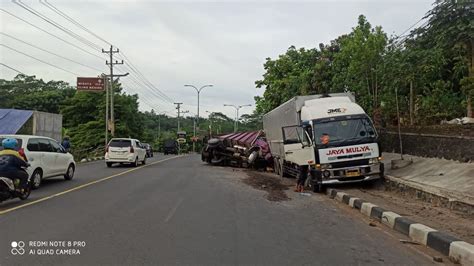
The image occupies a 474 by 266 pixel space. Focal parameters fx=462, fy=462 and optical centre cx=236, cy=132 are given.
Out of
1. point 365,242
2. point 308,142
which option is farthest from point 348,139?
point 365,242

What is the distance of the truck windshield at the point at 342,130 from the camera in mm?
14422

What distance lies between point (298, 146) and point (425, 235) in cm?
914

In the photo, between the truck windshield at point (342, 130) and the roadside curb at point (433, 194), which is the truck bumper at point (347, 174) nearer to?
the roadside curb at point (433, 194)

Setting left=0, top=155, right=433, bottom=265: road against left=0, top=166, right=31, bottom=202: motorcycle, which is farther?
left=0, top=166, right=31, bottom=202: motorcycle

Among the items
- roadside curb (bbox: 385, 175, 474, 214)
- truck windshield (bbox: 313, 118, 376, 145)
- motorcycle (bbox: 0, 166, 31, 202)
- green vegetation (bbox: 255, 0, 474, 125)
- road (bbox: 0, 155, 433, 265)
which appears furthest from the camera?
green vegetation (bbox: 255, 0, 474, 125)

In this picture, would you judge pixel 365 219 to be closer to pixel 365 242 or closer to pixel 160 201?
pixel 365 242

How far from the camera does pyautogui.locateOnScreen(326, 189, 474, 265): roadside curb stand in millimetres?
6406

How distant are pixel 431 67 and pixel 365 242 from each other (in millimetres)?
11784

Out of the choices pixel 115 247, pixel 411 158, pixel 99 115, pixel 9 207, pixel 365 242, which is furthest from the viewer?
pixel 99 115

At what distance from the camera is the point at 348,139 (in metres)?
14.4

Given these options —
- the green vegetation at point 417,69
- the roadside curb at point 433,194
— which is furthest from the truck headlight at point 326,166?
the green vegetation at point 417,69

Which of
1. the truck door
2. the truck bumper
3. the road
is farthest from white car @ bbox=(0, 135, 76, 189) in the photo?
the truck bumper

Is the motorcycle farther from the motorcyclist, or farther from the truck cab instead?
the truck cab

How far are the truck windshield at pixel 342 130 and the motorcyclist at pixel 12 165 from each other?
836 centimetres
